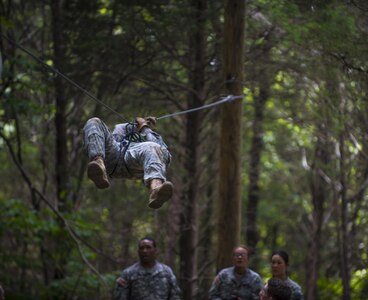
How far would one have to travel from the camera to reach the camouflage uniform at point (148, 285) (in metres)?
8.66

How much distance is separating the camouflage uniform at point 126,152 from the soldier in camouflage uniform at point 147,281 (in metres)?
1.79

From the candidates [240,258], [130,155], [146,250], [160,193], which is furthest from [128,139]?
[240,258]

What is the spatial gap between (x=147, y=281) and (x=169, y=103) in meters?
5.77

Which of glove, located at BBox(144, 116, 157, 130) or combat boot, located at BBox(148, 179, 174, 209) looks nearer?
combat boot, located at BBox(148, 179, 174, 209)

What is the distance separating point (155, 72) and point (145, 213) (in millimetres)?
3942

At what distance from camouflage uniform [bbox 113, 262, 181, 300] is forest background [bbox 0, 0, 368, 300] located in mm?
1204

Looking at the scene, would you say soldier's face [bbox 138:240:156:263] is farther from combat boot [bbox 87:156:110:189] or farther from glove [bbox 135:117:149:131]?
combat boot [bbox 87:156:110:189]

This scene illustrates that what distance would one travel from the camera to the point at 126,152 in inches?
271

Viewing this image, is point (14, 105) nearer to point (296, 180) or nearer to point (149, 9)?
point (149, 9)

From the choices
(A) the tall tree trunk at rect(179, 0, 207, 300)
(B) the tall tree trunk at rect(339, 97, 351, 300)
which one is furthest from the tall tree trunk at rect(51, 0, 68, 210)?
(B) the tall tree trunk at rect(339, 97, 351, 300)

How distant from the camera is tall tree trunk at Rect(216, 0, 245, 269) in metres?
9.61

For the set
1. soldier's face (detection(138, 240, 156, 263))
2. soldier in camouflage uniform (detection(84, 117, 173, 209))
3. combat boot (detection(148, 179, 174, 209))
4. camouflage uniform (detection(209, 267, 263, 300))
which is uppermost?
soldier in camouflage uniform (detection(84, 117, 173, 209))

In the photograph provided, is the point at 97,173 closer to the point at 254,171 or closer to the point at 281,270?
the point at 281,270

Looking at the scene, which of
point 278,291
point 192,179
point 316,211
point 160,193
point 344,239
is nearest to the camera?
point 278,291
